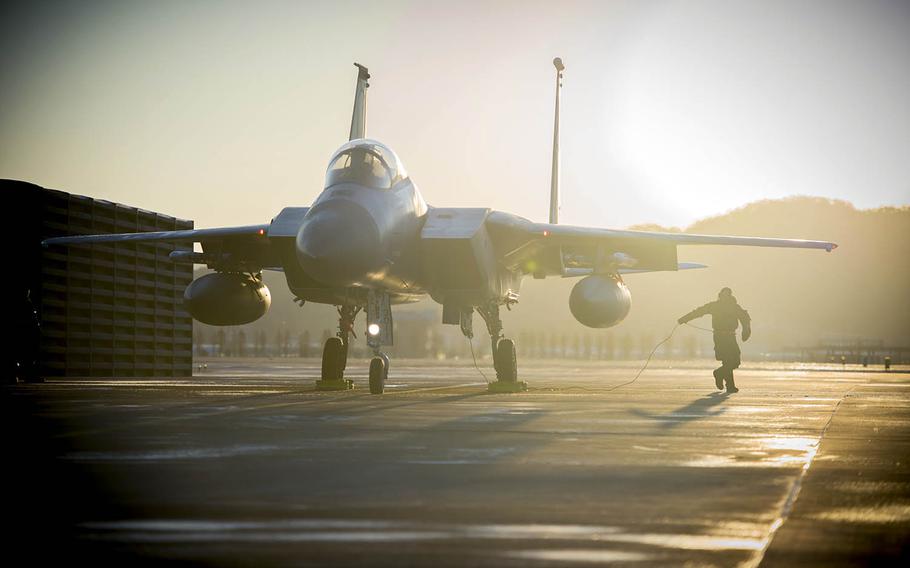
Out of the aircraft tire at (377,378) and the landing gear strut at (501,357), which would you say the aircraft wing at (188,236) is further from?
the landing gear strut at (501,357)

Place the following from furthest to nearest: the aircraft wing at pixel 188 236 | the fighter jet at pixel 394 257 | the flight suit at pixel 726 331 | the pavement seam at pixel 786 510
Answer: the flight suit at pixel 726 331, the aircraft wing at pixel 188 236, the fighter jet at pixel 394 257, the pavement seam at pixel 786 510

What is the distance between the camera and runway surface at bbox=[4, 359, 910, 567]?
14.3 ft

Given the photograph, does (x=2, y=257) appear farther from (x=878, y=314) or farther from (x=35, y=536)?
(x=878, y=314)

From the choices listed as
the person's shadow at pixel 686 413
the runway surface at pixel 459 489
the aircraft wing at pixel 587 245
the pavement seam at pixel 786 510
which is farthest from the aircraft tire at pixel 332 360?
the pavement seam at pixel 786 510

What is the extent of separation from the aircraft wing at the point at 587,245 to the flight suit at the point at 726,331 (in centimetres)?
128

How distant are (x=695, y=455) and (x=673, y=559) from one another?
155 inches

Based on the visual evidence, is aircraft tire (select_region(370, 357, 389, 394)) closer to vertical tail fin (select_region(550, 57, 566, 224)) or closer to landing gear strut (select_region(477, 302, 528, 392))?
landing gear strut (select_region(477, 302, 528, 392))

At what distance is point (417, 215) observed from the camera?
1841 centimetres

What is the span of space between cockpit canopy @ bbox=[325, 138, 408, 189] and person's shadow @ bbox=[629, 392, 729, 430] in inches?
238

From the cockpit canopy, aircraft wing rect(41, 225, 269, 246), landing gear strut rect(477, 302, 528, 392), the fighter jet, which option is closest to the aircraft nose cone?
the fighter jet

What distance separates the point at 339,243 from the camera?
1519 cm

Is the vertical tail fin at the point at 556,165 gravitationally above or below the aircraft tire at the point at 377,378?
above

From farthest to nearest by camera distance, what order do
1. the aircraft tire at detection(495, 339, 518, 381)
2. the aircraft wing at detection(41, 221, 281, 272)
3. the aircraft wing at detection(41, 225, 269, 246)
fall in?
the aircraft tire at detection(495, 339, 518, 381) → the aircraft wing at detection(41, 221, 281, 272) → the aircraft wing at detection(41, 225, 269, 246)

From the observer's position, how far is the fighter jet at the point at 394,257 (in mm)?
16594
